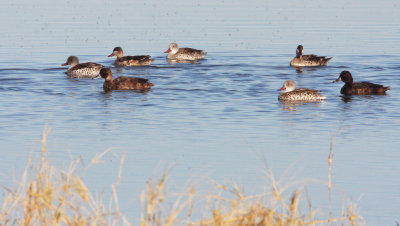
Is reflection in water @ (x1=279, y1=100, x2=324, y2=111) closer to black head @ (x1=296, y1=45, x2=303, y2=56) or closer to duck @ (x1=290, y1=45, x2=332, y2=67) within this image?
duck @ (x1=290, y1=45, x2=332, y2=67)

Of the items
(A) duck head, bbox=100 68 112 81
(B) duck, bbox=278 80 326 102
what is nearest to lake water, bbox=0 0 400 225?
(B) duck, bbox=278 80 326 102

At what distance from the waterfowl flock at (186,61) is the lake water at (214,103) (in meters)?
0.29

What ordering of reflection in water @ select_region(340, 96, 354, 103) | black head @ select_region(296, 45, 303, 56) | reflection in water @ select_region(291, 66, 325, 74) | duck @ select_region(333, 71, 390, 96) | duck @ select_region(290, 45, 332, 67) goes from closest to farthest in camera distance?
reflection in water @ select_region(340, 96, 354, 103) → duck @ select_region(333, 71, 390, 96) → reflection in water @ select_region(291, 66, 325, 74) → duck @ select_region(290, 45, 332, 67) → black head @ select_region(296, 45, 303, 56)

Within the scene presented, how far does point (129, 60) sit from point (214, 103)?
865cm

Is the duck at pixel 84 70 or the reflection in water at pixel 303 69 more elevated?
the duck at pixel 84 70

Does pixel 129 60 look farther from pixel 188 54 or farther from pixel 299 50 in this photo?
pixel 299 50

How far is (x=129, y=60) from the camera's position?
93.2ft

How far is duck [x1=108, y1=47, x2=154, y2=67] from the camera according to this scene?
90.9ft

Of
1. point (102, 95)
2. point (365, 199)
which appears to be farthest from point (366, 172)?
point (102, 95)

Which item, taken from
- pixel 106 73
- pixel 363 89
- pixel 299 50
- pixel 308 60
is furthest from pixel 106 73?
pixel 299 50

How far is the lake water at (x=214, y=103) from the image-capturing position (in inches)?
490

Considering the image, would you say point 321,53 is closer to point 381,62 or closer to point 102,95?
point 381,62

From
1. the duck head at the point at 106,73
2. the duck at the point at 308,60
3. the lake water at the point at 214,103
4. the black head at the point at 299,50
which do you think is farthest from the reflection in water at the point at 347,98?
the duck head at the point at 106,73

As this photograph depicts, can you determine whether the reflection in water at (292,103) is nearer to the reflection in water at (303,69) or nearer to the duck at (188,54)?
the reflection in water at (303,69)
